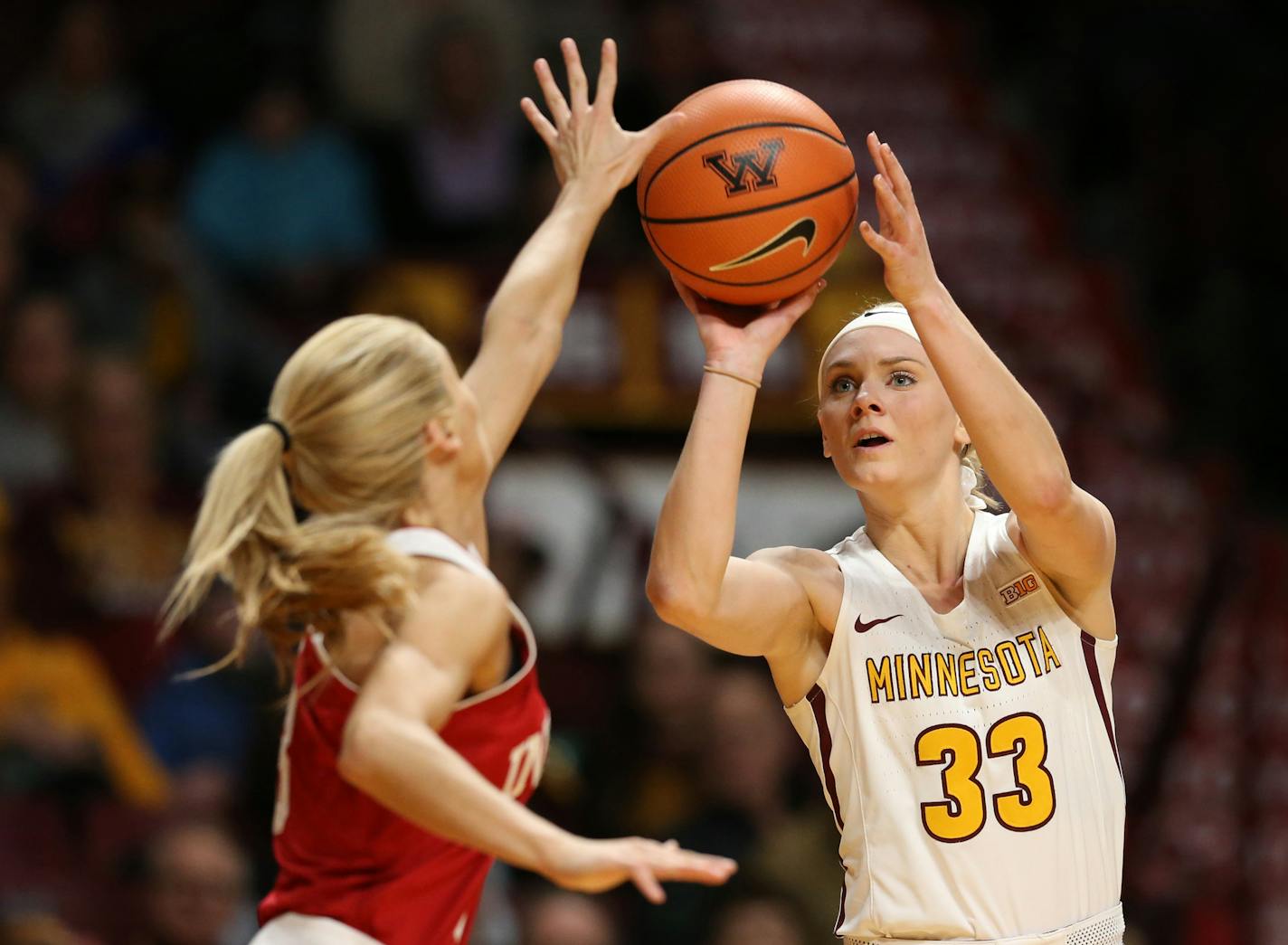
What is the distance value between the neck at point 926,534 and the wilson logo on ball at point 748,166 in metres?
0.69

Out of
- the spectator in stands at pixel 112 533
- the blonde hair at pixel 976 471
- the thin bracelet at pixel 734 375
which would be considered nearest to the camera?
the thin bracelet at pixel 734 375

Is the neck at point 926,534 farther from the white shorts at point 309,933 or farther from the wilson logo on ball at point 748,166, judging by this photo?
the white shorts at point 309,933

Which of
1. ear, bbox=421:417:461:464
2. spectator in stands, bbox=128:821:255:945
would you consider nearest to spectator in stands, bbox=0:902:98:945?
spectator in stands, bbox=128:821:255:945

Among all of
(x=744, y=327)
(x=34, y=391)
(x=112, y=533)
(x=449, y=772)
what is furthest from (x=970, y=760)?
(x=34, y=391)

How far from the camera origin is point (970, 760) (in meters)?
3.39

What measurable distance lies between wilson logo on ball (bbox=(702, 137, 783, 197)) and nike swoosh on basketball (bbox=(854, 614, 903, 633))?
912 mm

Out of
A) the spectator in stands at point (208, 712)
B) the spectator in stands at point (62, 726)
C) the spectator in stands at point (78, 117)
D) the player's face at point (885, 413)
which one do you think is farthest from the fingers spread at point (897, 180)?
the spectator in stands at point (78, 117)

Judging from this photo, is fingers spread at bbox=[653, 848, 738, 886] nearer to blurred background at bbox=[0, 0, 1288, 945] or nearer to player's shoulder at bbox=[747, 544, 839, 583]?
player's shoulder at bbox=[747, 544, 839, 583]

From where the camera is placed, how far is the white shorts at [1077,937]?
3336mm

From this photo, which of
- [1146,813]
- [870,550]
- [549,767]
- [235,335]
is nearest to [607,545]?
[549,767]

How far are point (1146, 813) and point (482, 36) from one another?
5038 millimetres

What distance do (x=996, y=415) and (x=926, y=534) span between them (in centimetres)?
43

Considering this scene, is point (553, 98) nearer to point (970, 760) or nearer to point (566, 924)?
point (970, 760)

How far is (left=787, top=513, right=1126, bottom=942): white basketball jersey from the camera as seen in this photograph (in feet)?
11.0
